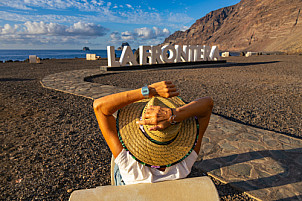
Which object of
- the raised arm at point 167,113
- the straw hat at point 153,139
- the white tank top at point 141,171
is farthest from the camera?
the white tank top at point 141,171

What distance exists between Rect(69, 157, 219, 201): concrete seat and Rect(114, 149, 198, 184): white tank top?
0.05m

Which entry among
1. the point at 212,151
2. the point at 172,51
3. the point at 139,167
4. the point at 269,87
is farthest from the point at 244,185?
the point at 172,51

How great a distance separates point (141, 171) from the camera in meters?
1.61

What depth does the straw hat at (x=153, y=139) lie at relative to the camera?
1466 mm

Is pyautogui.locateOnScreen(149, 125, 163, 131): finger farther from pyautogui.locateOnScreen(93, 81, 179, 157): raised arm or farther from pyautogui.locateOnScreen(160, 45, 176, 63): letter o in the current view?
pyautogui.locateOnScreen(160, 45, 176, 63): letter o

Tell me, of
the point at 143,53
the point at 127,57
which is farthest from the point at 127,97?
the point at 143,53

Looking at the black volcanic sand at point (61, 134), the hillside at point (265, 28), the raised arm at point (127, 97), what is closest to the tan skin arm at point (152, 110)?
the raised arm at point (127, 97)

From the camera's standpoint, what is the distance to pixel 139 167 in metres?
1.61

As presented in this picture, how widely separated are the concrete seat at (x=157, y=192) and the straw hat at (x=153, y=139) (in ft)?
0.72

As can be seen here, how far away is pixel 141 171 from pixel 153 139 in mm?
372

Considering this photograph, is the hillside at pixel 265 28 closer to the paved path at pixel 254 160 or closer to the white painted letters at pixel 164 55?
the white painted letters at pixel 164 55

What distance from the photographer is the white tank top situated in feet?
5.30

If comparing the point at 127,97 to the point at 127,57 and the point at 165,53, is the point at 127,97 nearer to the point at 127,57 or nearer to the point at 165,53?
the point at 127,57

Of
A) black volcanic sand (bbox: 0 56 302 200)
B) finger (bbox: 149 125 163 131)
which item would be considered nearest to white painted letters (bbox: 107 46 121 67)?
black volcanic sand (bbox: 0 56 302 200)
